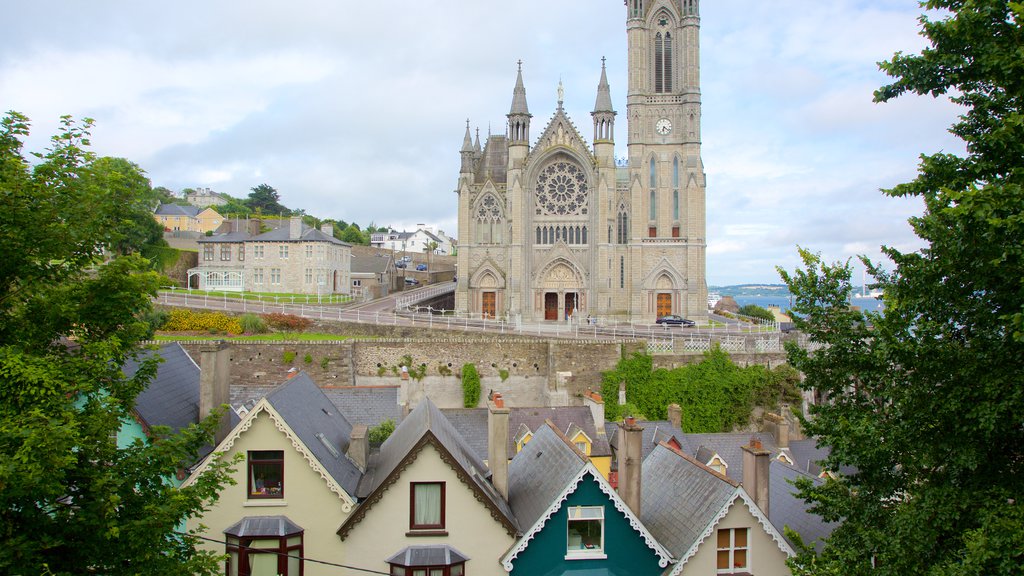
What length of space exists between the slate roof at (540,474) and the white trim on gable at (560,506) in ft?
0.32

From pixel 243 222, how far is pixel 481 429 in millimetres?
47336

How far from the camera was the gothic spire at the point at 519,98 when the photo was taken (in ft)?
185

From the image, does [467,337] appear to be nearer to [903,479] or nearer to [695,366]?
[695,366]

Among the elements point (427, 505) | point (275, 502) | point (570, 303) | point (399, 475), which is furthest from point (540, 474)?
point (570, 303)

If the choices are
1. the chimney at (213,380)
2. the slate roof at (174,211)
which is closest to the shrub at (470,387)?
the chimney at (213,380)

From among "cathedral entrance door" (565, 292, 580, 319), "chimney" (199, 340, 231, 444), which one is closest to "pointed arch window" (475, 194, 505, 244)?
"cathedral entrance door" (565, 292, 580, 319)

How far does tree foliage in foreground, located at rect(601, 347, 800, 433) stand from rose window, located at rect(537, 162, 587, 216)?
21340 mm

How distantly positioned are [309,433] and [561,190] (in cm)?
4448

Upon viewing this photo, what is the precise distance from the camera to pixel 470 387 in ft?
122

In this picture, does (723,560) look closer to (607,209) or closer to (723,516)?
(723,516)

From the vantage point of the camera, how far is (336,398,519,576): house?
1313cm

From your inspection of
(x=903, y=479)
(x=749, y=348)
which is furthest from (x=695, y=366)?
(x=903, y=479)

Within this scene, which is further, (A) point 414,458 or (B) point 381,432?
(B) point 381,432

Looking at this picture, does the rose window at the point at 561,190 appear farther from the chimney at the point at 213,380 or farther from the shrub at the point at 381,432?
the chimney at the point at 213,380
